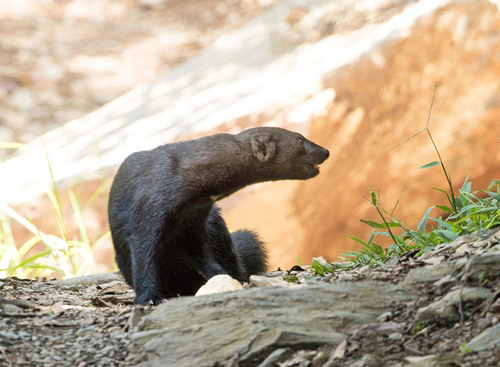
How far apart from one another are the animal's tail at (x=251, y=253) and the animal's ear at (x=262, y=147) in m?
0.90

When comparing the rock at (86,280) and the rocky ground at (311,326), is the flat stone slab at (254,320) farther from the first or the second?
the rock at (86,280)

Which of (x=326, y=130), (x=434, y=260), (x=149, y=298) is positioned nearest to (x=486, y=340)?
(x=434, y=260)

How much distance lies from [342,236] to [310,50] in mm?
2116

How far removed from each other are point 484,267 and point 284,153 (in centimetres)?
172

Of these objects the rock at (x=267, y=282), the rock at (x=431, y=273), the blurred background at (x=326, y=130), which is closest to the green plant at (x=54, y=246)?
the blurred background at (x=326, y=130)

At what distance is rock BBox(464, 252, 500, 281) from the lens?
8.85ft

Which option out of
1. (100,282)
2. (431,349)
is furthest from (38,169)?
(431,349)

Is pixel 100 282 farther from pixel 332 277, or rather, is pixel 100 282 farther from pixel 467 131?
pixel 467 131

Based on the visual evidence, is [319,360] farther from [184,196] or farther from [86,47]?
[86,47]

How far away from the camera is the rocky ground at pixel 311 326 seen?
8.13ft

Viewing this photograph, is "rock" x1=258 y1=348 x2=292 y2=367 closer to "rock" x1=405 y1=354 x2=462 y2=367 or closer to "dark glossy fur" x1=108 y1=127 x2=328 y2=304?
"rock" x1=405 y1=354 x2=462 y2=367

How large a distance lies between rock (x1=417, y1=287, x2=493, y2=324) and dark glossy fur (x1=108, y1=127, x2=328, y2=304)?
1.65 meters

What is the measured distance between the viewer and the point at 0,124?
398 inches

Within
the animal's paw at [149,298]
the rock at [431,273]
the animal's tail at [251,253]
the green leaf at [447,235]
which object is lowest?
the rock at [431,273]
